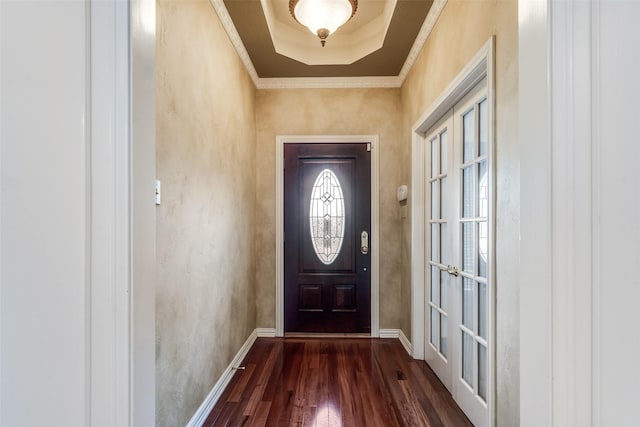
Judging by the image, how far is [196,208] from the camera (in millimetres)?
1733

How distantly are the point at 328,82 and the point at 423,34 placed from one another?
1.10 metres

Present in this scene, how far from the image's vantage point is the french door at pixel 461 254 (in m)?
1.68

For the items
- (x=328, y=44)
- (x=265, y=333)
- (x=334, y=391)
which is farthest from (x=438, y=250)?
(x=328, y=44)

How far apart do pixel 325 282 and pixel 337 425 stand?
1507 mm

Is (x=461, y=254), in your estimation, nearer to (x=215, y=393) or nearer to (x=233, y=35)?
(x=215, y=393)

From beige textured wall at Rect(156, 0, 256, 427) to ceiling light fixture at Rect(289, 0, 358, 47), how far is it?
1.99ft

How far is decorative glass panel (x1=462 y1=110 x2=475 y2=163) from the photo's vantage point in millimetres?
1823

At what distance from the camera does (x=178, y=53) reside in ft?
4.97
